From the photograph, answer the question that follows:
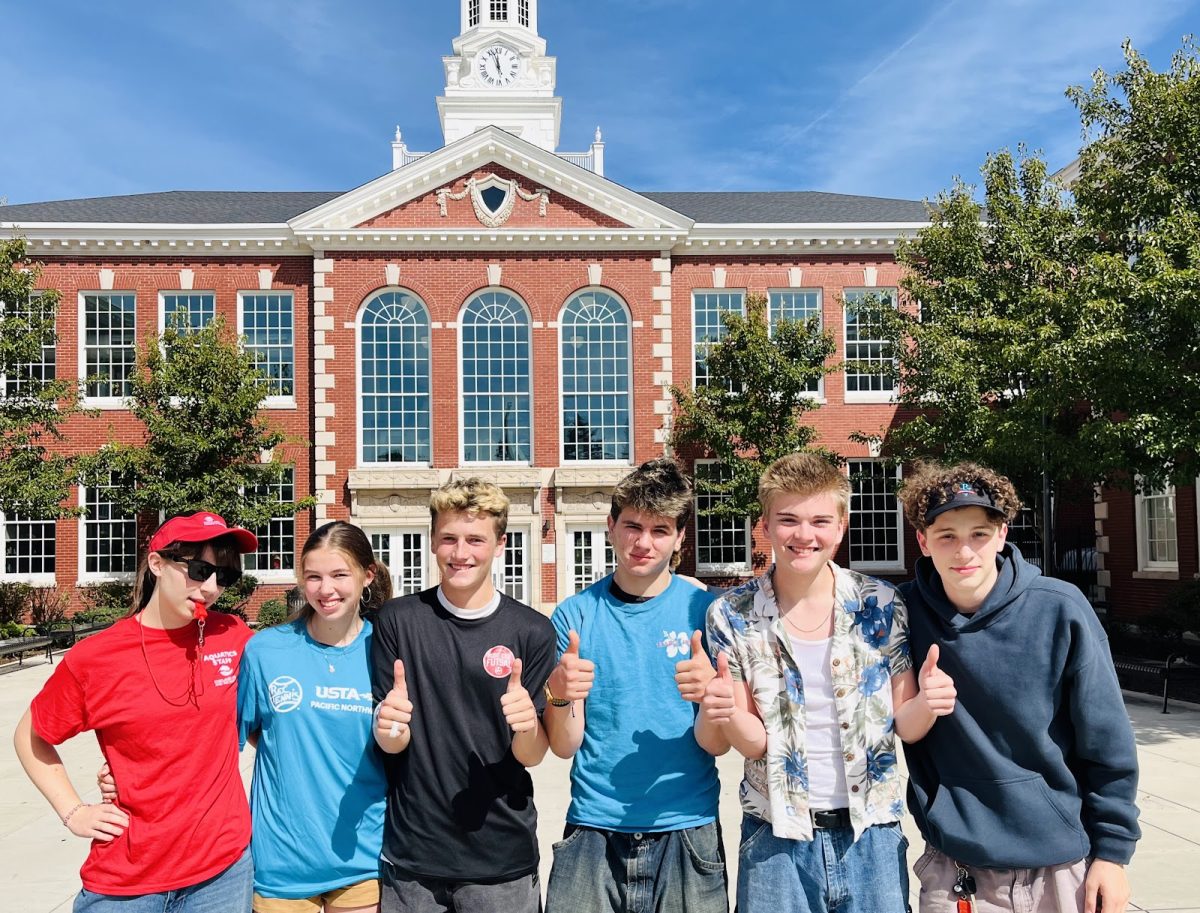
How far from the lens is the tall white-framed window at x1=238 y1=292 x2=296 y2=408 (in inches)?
846

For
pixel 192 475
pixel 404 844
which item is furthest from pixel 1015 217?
pixel 192 475

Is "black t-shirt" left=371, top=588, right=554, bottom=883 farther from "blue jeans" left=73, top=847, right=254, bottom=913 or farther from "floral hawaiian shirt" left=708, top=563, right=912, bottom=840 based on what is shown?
"floral hawaiian shirt" left=708, top=563, right=912, bottom=840

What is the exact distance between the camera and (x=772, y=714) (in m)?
2.87

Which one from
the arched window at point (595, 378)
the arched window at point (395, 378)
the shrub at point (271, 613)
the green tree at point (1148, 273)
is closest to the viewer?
the green tree at point (1148, 273)

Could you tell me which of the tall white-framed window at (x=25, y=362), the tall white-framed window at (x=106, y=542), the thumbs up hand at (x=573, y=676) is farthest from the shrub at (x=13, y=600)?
the thumbs up hand at (x=573, y=676)

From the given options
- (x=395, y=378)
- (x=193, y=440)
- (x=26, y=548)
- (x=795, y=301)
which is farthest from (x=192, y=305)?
(x=795, y=301)

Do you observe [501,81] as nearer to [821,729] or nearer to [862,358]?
[862,358]

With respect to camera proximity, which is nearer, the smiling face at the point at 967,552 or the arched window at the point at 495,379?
the smiling face at the point at 967,552

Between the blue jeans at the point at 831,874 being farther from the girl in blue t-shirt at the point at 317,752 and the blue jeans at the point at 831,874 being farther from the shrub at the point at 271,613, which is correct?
the shrub at the point at 271,613

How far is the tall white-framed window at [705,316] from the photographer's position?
2189 centimetres

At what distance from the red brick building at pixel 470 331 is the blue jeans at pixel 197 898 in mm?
17797

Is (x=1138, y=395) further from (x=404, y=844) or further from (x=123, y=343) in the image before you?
(x=123, y=343)

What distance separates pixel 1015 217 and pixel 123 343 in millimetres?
20081

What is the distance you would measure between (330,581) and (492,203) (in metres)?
19.4
